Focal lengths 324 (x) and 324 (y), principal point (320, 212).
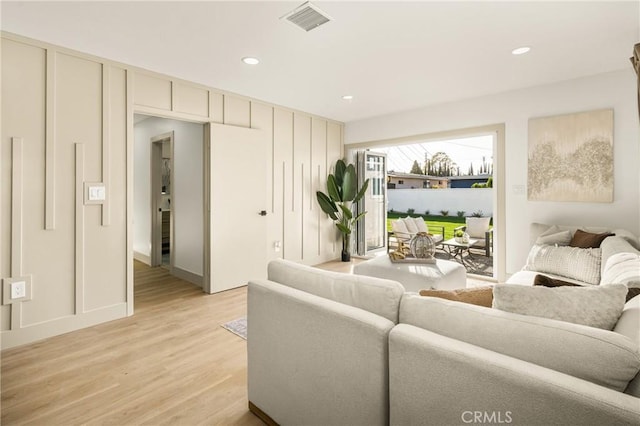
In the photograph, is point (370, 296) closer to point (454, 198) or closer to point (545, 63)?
point (545, 63)

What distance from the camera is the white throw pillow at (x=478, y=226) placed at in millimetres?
5621

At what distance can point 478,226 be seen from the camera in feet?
18.6

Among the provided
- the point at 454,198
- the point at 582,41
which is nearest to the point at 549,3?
the point at 582,41

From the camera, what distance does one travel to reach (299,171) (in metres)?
5.19

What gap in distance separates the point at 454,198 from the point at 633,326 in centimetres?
970

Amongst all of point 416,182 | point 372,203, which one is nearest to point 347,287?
point 372,203

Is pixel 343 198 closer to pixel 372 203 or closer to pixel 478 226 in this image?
pixel 372 203

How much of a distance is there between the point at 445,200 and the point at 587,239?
755 centimetres

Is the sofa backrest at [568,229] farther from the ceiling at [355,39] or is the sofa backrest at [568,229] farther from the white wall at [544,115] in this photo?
the ceiling at [355,39]

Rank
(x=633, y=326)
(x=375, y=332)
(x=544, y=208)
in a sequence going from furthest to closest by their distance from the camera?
1. (x=544, y=208)
2. (x=375, y=332)
3. (x=633, y=326)

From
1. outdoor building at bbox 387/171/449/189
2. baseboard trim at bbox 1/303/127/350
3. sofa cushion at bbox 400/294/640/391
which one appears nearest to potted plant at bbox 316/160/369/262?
baseboard trim at bbox 1/303/127/350

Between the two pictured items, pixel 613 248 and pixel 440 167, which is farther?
pixel 440 167

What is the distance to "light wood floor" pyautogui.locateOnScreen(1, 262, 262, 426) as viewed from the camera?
182 cm

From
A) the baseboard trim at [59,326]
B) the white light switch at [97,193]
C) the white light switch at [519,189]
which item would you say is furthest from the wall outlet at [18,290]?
the white light switch at [519,189]
